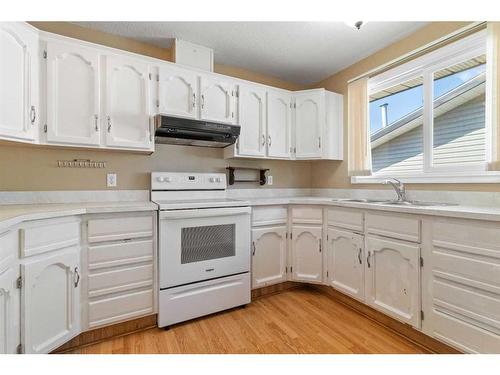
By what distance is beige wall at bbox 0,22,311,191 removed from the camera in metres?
1.78

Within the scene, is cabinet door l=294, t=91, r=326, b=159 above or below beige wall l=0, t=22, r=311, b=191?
above

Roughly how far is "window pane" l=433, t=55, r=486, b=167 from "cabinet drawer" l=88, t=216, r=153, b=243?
7.65 ft

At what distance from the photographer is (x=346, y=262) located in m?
2.09

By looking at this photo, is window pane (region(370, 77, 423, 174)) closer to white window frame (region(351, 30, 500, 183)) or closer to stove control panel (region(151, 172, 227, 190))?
white window frame (region(351, 30, 500, 183))

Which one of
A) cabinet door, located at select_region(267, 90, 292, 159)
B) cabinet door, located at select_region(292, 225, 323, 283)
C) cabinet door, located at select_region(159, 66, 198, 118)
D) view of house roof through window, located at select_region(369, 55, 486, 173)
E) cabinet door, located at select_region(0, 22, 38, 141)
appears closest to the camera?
cabinet door, located at select_region(0, 22, 38, 141)

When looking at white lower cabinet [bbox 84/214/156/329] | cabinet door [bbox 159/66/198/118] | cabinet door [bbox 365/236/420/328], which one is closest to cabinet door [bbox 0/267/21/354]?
white lower cabinet [bbox 84/214/156/329]

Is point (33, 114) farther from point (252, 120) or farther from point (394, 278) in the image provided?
point (394, 278)

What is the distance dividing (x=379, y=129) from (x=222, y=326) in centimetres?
236

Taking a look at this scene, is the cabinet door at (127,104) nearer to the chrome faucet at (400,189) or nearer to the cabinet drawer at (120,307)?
the cabinet drawer at (120,307)

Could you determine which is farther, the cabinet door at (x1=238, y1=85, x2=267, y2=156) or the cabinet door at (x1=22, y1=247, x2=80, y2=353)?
the cabinet door at (x1=238, y1=85, x2=267, y2=156)

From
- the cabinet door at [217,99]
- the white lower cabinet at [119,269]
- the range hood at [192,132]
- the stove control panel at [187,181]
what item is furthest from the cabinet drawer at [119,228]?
the cabinet door at [217,99]

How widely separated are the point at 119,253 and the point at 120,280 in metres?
0.19
